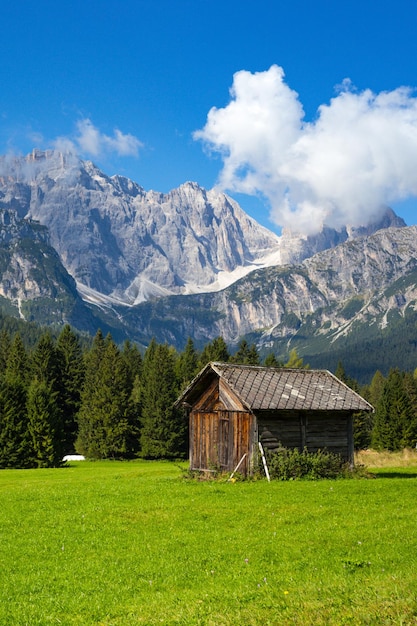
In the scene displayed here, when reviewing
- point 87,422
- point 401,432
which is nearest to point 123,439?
point 87,422

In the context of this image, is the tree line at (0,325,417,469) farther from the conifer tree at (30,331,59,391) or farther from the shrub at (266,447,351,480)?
the shrub at (266,447,351,480)

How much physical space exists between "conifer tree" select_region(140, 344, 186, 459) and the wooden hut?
48.2 meters

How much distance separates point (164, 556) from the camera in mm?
15656

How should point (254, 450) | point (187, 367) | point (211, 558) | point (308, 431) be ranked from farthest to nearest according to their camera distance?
point (187, 367) < point (308, 431) < point (254, 450) < point (211, 558)

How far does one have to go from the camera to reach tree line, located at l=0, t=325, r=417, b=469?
6669cm

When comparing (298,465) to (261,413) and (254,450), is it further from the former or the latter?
(261,413)

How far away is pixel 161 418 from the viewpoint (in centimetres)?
8550

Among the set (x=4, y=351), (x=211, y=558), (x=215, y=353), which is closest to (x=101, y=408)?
(x=215, y=353)

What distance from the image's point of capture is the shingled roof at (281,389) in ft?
110

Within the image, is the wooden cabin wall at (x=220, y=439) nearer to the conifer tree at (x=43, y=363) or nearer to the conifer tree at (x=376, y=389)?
the conifer tree at (x=43, y=363)

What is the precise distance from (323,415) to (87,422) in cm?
5683

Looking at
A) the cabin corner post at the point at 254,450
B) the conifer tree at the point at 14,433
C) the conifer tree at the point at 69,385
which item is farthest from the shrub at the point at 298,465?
the conifer tree at the point at 69,385

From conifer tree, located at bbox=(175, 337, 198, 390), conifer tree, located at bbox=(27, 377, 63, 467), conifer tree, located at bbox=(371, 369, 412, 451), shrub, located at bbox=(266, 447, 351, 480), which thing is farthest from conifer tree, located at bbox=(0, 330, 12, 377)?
shrub, located at bbox=(266, 447, 351, 480)

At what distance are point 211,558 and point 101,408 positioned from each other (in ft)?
235
